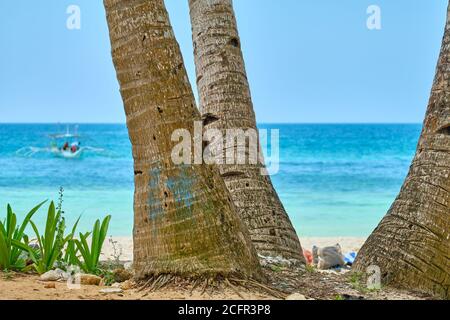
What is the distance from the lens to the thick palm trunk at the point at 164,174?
5.42 m

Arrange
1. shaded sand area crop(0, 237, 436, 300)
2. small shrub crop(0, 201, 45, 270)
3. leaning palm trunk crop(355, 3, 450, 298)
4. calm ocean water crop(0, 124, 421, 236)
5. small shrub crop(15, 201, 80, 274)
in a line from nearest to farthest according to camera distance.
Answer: shaded sand area crop(0, 237, 436, 300), small shrub crop(15, 201, 80, 274), small shrub crop(0, 201, 45, 270), leaning palm trunk crop(355, 3, 450, 298), calm ocean water crop(0, 124, 421, 236)

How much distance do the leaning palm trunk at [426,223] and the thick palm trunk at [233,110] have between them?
0.99 metres

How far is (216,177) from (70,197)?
85.3 ft

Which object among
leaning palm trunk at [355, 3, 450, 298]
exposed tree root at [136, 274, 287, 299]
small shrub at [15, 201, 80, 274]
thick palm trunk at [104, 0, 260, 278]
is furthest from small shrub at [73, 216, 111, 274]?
leaning palm trunk at [355, 3, 450, 298]

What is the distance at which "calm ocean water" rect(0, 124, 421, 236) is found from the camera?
81.4ft

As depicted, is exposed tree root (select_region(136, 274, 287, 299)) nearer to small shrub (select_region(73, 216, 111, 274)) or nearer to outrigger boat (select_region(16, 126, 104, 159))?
small shrub (select_region(73, 216, 111, 274))

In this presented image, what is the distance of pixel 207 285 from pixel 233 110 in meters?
2.50

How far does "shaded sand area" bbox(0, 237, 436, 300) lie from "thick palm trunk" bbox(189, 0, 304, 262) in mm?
582

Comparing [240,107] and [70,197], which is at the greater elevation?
[240,107]

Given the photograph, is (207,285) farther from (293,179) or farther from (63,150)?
(63,150)

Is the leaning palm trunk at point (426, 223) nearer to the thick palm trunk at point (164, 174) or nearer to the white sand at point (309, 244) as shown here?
the thick palm trunk at point (164, 174)

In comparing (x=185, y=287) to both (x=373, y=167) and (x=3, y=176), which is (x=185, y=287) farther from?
(x=373, y=167)

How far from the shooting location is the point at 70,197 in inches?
1211
